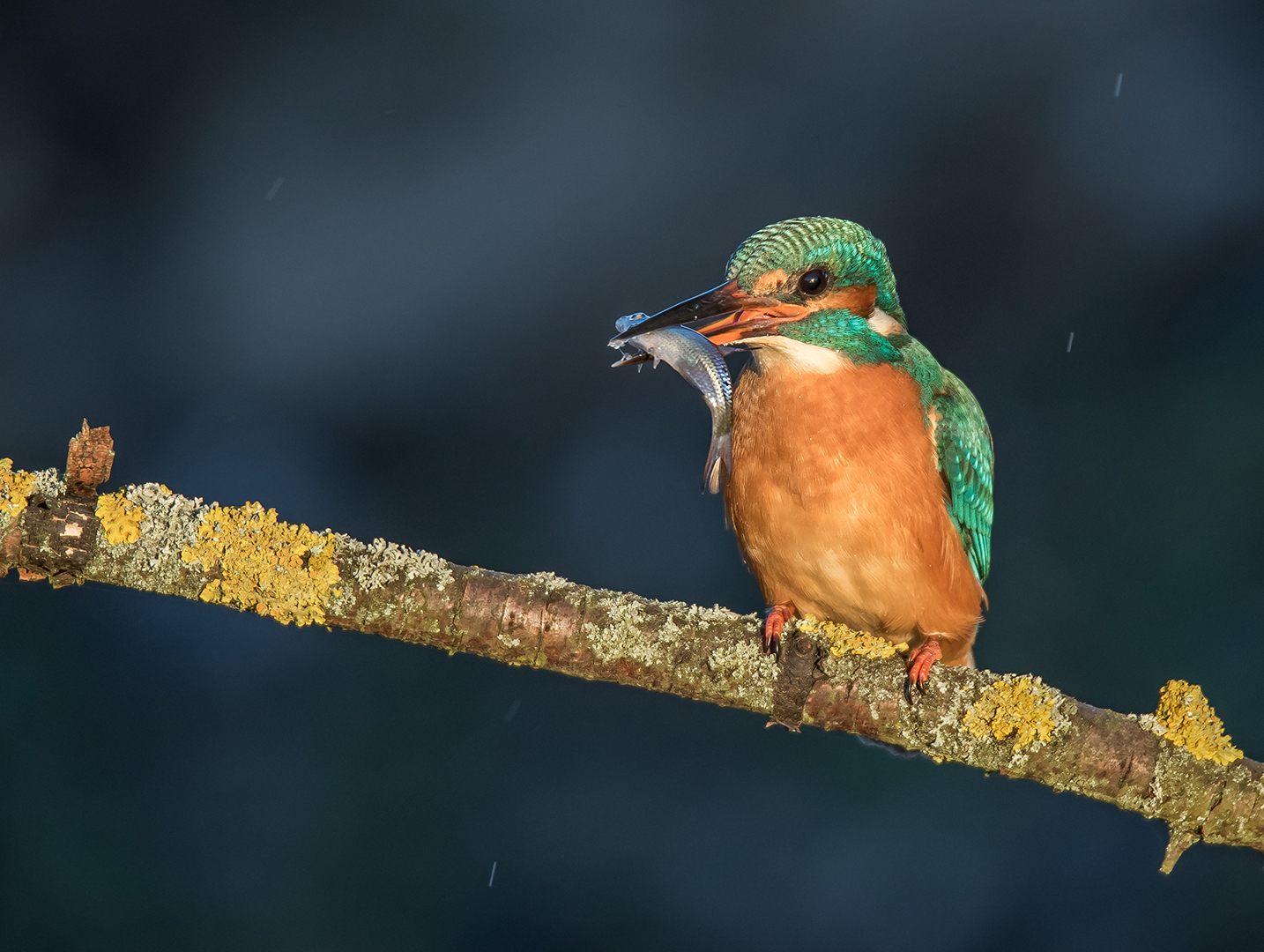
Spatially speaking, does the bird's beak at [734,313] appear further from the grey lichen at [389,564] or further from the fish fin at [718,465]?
the grey lichen at [389,564]

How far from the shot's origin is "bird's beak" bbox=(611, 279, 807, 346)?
2.23 m

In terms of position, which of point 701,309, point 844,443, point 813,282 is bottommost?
point 844,443

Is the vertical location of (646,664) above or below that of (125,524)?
below

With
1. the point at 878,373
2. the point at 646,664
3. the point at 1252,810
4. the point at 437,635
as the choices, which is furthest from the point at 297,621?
the point at 1252,810

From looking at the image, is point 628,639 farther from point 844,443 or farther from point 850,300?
point 850,300

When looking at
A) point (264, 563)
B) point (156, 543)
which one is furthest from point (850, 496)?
point (156, 543)

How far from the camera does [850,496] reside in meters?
2.40

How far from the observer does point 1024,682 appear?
6.81 ft

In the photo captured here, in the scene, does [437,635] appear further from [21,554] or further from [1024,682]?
[1024,682]

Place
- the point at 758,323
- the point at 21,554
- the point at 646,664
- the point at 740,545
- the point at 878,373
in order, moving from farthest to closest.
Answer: the point at 740,545
the point at 878,373
the point at 758,323
the point at 646,664
the point at 21,554

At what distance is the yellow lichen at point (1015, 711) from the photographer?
2076 millimetres

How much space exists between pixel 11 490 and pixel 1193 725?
2522 mm

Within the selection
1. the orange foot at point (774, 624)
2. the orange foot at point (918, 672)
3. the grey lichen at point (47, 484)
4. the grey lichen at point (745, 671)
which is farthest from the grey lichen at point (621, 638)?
the grey lichen at point (47, 484)

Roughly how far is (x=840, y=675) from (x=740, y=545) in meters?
0.65
